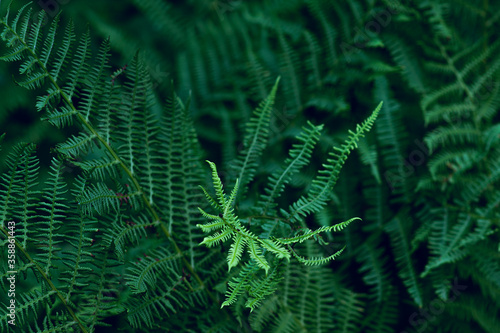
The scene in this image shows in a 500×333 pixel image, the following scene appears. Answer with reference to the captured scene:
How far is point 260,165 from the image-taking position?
1433mm

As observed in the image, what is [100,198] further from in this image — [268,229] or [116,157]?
[268,229]

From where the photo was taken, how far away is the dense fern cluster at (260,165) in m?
0.98

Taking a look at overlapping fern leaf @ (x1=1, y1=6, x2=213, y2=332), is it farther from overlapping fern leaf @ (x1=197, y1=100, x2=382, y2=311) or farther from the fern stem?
overlapping fern leaf @ (x1=197, y1=100, x2=382, y2=311)

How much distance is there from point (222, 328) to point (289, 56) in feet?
3.15

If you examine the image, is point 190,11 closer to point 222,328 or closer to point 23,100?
point 23,100

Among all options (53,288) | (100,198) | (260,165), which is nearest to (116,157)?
(100,198)

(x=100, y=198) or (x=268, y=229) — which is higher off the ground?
(x=100, y=198)

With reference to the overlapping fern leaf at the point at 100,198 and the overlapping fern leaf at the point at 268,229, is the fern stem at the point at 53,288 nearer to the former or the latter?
the overlapping fern leaf at the point at 100,198

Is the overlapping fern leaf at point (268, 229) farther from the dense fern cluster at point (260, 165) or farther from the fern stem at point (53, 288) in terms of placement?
the fern stem at point (53, 288)

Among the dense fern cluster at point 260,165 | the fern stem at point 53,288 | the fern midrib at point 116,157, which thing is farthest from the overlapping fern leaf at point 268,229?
the fern stem at point 53,288

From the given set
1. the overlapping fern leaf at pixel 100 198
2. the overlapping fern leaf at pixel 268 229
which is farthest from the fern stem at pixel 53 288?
the overlapping fern leaf at pixel 268 229

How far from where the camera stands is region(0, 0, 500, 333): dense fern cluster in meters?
0.98

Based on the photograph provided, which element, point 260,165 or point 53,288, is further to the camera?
point 260,165

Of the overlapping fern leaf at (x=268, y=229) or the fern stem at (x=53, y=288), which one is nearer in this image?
the overlapping fern leaf at (x=268, y=229)
